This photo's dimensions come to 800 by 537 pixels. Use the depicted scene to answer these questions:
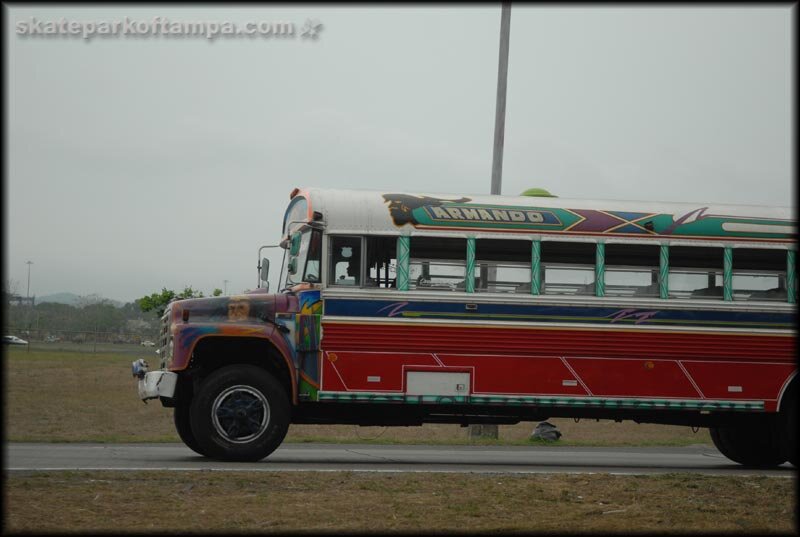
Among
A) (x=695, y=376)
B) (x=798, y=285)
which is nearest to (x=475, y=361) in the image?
(x=695, y=376)

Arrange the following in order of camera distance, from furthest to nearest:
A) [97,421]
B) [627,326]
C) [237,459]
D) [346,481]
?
[97,421]
[627,326]
[237,459]
[346,481]

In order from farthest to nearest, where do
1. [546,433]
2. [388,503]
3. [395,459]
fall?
1. [546,433]
2. [395,459]
3. [388,503]

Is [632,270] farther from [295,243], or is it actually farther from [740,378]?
[295,243]

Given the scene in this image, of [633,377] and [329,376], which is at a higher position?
[633,377]

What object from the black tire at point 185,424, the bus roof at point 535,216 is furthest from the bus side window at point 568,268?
the black tire at point 185,424

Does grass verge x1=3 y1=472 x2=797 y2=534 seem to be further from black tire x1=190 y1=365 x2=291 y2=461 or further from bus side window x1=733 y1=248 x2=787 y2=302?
bus side window x1=733 y1=248 x2=787 y2=302

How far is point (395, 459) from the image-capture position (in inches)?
531

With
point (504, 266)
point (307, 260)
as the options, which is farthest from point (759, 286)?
point (307, 260)

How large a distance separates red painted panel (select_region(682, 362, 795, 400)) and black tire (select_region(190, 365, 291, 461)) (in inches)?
201

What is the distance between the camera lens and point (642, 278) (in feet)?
42.9

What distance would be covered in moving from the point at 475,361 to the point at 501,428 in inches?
411

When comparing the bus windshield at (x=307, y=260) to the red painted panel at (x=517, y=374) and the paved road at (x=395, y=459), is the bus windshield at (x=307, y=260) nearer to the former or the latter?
the red painted panel at (x=517, y=374)

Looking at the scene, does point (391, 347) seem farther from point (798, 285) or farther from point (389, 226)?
point (798, 285)

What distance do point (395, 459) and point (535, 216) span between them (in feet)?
11.7
